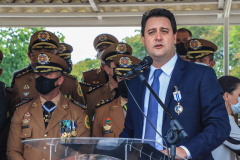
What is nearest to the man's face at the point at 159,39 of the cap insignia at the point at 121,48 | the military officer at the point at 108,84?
the military officer at the point at 108,84

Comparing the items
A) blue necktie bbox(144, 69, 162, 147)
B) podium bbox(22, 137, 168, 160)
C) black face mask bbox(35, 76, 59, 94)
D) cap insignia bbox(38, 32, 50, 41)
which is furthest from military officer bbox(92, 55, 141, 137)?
podium bbox(22, 137, 168, 160)

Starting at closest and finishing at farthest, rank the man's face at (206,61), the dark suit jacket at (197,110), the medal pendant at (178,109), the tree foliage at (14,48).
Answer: the dark suit jacket at (197,110) → the medal pendant at (178,109) → the man's face at (206,61) → the tree foliage at (14,48)

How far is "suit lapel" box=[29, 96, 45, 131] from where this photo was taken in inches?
164

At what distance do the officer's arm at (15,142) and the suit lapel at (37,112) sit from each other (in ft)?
0.51

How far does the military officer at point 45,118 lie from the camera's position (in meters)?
4.05

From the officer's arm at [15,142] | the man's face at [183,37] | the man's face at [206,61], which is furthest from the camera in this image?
the man's face at [183,37]

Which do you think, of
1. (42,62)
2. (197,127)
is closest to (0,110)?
(42,62)

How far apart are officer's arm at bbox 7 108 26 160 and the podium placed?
2.18 m

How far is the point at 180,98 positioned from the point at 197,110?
11 centimetres

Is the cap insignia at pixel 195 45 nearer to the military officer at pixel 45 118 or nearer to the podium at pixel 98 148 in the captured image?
the military officer at pixel 45 118

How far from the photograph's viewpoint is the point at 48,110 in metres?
4.25

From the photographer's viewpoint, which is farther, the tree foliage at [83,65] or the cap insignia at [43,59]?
the tree foliage at [83,65]

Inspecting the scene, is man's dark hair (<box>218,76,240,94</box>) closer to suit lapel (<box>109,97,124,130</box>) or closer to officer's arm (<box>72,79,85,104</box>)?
suit lapel (<box>109,97,124,130</box>)

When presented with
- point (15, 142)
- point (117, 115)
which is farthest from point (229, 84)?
point (15, 142)
